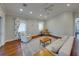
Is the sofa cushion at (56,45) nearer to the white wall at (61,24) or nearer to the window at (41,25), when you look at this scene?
the white wall at (61,24)

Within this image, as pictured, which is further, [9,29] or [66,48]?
[9,29]

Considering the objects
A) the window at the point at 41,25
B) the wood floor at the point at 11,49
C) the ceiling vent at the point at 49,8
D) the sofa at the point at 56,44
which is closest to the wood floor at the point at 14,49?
the wood floor at the point at 11,49

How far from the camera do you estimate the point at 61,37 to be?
1.89 metres

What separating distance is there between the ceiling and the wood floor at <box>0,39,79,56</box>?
528 millimetres

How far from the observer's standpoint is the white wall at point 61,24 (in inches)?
72.4

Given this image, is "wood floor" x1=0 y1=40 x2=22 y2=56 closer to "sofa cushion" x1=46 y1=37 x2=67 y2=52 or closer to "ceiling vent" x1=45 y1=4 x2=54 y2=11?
"sofa cushion" x1=46 y1=37 x2=67 y2=52

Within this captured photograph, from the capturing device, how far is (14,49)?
5.97 ft

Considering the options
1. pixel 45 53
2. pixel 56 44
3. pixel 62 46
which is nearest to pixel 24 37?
pixel 45 53

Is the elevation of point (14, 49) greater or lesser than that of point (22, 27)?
lesser

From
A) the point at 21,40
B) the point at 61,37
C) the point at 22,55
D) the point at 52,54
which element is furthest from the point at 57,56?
the point at 21,40

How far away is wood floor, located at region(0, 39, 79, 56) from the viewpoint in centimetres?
171

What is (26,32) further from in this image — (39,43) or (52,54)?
(52,54)

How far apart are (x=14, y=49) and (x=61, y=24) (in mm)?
949

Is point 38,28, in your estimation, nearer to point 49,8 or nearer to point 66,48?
point 49,8
